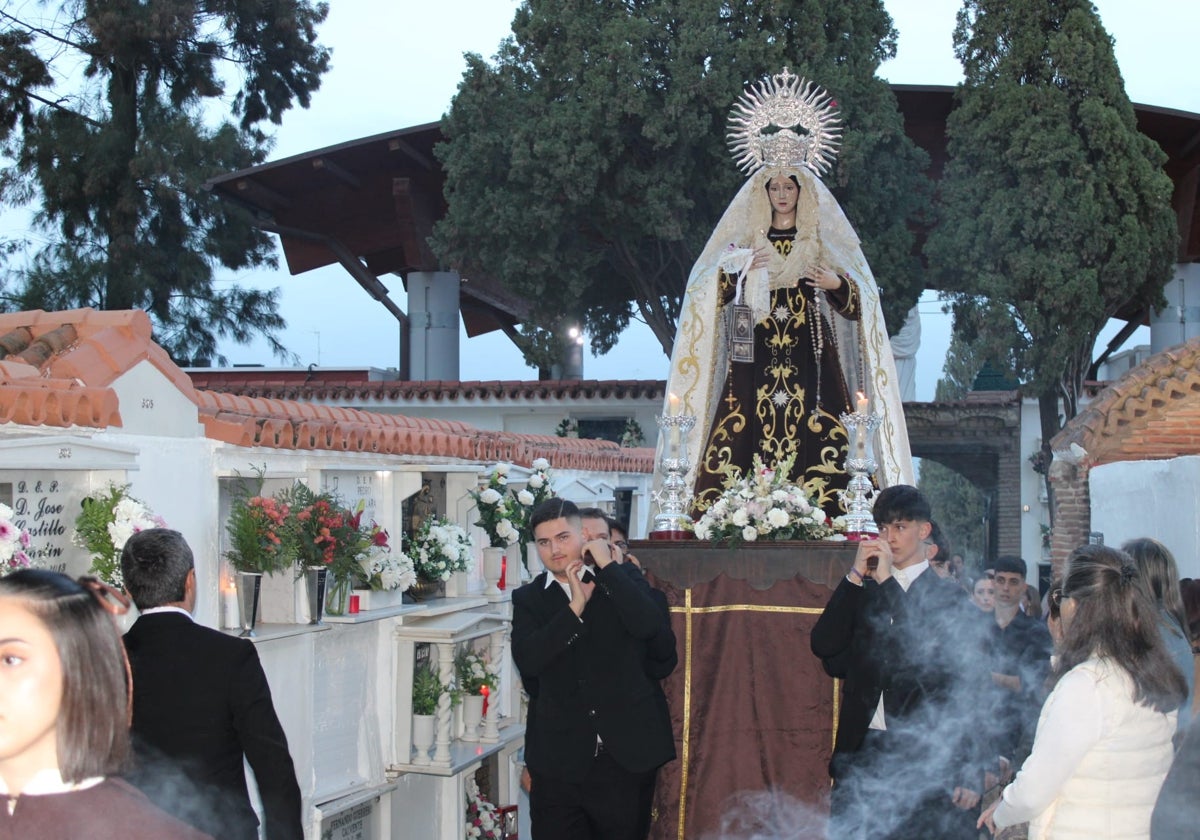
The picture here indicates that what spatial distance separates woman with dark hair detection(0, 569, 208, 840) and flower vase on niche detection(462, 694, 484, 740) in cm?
621

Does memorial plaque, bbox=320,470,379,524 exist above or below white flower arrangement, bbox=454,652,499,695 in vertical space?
above

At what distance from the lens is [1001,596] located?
545 cm

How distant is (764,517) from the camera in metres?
5.86

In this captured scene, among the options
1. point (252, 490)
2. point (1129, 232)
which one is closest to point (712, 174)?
point (1129, 232)

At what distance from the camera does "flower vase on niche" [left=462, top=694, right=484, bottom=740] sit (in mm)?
7945

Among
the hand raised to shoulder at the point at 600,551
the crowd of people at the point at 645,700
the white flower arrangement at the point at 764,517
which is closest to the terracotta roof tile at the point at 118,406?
the crowd of people at the point at 645,700

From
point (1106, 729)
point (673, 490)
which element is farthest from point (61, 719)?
point (673, 490)

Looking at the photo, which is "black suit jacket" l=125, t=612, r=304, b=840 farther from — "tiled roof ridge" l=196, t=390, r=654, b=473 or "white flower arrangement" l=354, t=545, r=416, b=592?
"white flower arrangement" l=354, t=545, r=416, b=592

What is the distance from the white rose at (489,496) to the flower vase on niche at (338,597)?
5.79 feet

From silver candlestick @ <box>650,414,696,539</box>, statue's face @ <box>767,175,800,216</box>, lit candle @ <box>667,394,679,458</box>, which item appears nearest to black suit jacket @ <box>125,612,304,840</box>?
silver candlestick @ <box>650,414,696,539</box>

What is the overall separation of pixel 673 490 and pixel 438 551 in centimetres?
218

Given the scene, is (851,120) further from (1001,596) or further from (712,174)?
(1001,596)

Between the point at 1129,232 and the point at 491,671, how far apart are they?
10976mm

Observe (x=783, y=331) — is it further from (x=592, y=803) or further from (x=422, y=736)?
(x=592, y=803)
